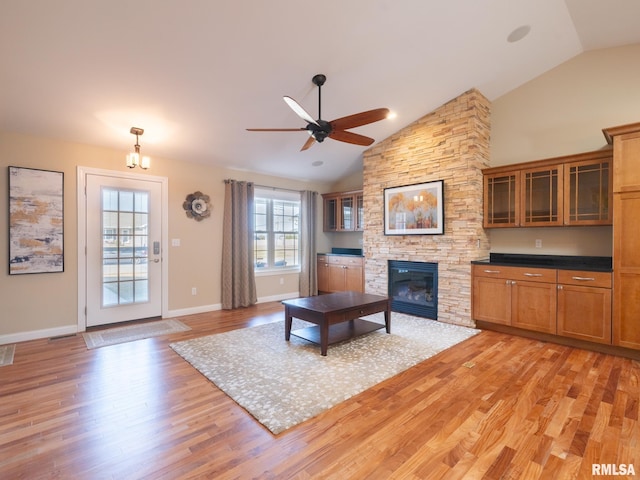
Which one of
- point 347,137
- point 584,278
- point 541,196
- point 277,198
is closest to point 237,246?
point 277,198

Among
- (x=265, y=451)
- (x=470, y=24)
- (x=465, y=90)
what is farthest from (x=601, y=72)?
(x=265, y=451)

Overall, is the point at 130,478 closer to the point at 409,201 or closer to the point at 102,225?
the point at 102,225

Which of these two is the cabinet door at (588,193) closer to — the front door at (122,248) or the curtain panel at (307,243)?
the curtain panel at (307,243)

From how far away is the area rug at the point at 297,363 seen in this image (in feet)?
7.83

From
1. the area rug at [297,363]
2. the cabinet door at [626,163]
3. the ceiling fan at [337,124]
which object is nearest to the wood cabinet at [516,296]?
the area rug at [297,363]

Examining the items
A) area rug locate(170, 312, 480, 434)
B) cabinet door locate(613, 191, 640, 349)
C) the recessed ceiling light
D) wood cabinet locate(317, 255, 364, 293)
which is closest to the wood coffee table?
area rug locate(170, 312, 480, 434)

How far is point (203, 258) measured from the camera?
532 centimetres

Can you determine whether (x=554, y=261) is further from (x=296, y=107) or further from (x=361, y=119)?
(x=296, y=107)

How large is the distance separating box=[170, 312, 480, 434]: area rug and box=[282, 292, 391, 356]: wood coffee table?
0.34 ft

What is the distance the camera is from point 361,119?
2.96 metres

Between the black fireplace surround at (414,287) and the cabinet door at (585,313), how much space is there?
155 centimetres

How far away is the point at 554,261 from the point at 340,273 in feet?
11.5

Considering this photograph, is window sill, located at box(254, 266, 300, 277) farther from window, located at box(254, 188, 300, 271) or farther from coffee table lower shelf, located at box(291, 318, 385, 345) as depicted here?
coffee table lower shelf, located at box(291, 318, 385, 345)

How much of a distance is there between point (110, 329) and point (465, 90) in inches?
232
